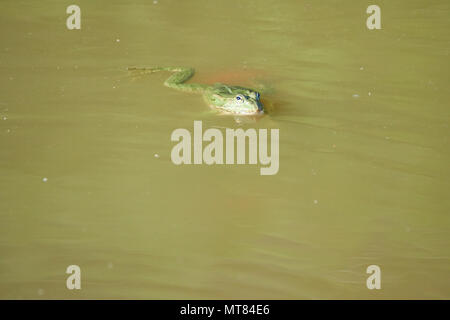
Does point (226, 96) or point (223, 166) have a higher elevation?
point (226, 96)

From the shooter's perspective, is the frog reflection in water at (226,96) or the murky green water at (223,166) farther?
the frog reflection in water at (226,96)

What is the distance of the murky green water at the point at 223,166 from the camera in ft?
8.32

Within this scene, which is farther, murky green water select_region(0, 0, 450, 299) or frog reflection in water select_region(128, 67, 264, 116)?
frog reflection in water select_region(128, 67, 264, 116)

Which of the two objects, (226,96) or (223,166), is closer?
(223,166)

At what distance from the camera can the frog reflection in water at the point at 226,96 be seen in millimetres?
3467

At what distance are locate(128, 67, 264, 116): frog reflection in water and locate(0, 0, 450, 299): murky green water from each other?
9 cm

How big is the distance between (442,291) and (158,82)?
2543 millimetres

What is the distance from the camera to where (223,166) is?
313cm

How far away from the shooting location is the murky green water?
8.32 feet

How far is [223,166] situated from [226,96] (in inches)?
25.3

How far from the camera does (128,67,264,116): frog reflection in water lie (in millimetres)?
3467

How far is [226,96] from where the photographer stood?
139 inches

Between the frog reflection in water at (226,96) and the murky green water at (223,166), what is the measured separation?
0.31 feet

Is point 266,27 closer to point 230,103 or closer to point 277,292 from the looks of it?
point 230,103
